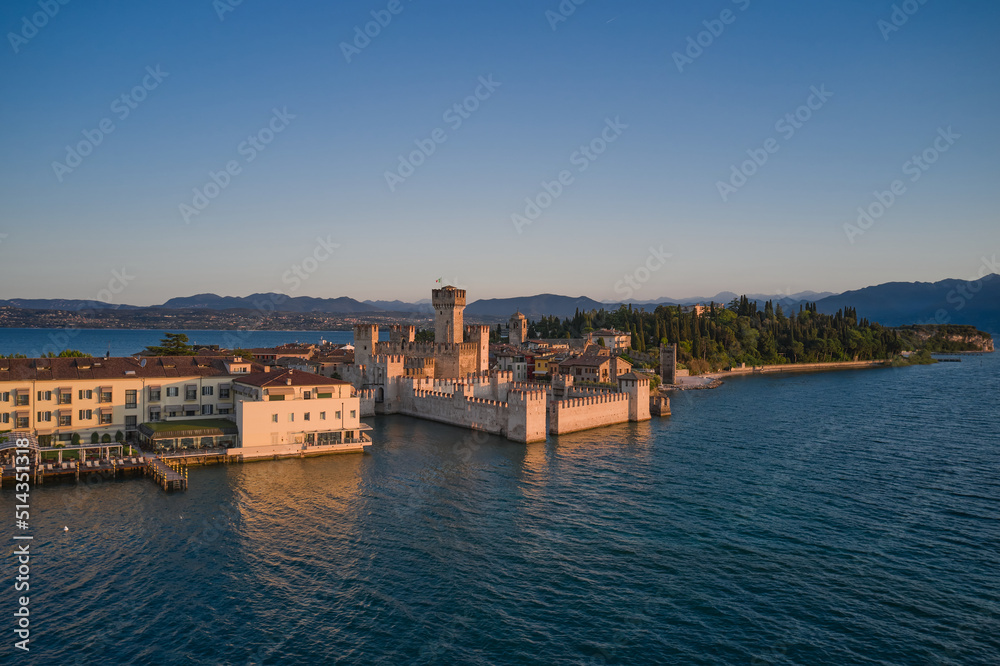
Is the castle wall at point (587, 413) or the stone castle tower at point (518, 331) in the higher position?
the stone castle tower at point (518, 331)

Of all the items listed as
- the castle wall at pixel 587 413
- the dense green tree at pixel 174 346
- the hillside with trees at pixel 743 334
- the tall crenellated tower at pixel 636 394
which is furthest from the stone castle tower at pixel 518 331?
the castle wall at pixel 587 413

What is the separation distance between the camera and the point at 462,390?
4953 centimetres

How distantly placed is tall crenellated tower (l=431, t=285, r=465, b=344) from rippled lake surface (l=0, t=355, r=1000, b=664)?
985 inches

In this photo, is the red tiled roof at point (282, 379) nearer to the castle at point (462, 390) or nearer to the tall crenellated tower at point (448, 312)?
the castle at point (462, 390)

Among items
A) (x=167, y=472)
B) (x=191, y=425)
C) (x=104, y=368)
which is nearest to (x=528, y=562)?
(x=167, y=472)

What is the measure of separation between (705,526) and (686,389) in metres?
60.6

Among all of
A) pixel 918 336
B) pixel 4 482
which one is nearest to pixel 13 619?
pixel 4 482

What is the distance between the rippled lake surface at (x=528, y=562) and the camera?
53.5 feet

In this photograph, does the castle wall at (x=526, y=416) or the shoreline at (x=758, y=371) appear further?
the shoreline at (x=758, y=371)

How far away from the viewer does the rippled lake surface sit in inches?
642

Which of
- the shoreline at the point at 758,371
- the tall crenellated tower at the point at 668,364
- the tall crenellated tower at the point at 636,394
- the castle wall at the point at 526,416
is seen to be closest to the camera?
the castle wall at the point at 526,416

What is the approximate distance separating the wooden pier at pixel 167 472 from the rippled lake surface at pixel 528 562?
2.36 feet

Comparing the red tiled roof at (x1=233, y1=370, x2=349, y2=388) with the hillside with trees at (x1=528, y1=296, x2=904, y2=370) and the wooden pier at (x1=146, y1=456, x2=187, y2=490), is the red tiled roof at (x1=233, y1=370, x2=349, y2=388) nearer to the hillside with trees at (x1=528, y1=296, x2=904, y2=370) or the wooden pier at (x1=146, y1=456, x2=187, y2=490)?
the wooden pier at (x1=146, y1=456, x2=187, y2=490)

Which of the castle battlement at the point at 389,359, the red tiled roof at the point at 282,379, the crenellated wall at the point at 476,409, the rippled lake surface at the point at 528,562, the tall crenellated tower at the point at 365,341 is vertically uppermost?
the tall crenellated tower at the point at 365,341
